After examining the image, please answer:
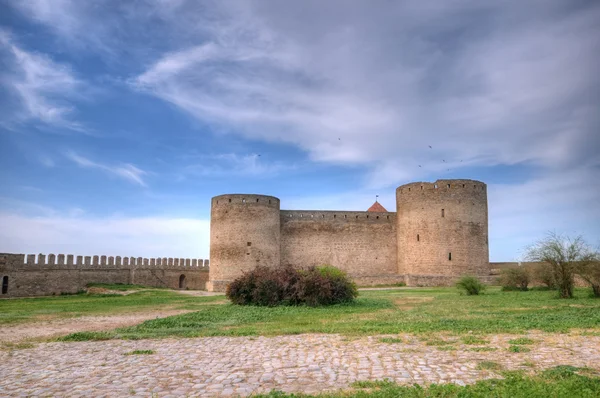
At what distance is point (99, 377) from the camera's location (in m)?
5.68

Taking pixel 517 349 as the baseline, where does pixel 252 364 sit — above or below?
below

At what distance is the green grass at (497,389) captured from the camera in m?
4.63

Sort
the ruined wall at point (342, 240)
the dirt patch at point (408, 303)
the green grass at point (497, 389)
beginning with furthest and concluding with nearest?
the ruined wall at point (342, 240) < the dirt patch at point (408, 303) < the green grass at point (497, 389)

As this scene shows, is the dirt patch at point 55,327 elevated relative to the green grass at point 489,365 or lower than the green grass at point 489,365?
lower

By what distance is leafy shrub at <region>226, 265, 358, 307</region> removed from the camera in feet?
52.0

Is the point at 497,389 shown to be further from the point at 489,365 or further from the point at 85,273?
the point at 85,273

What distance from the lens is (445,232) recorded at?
31.5 metres

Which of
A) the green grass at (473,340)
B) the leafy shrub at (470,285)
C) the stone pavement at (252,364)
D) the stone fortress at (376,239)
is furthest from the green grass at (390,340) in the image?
the stone fortress at (376,239)

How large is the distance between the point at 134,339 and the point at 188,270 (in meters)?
29.0

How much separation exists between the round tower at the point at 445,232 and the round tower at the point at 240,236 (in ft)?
29.0

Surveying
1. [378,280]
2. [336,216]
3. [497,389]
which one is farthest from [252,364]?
[336,216]

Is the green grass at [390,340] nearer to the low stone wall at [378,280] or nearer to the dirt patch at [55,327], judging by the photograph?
the dirt patch at [55,327]

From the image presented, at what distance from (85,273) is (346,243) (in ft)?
54.3

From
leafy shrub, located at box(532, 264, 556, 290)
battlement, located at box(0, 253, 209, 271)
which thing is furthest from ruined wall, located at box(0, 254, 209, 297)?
leafy shrub, located at box(532, 264, 556, 290)
